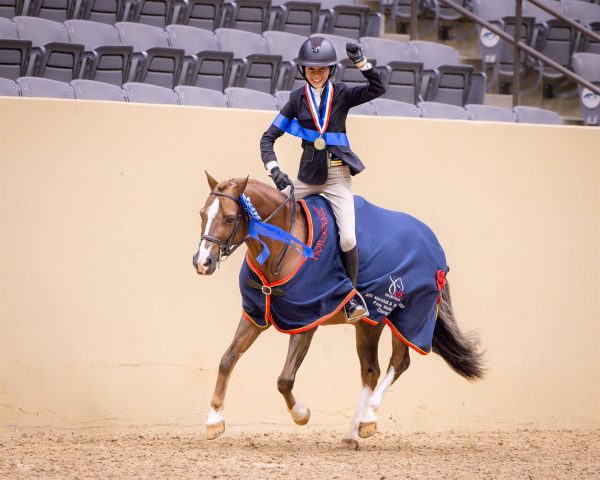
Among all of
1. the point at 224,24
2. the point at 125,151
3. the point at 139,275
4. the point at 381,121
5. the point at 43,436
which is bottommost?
the point at 43,436

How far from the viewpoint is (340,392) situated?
290 inches

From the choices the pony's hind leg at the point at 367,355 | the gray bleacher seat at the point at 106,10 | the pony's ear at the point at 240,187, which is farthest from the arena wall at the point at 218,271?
the gray bleacher seat at the point at 106,10

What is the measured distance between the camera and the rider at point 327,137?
19.2 ft

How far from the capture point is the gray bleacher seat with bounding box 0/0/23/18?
8.59 m

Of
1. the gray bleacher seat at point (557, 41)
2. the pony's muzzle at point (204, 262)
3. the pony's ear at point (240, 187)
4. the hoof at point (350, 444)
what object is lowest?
the hoof at point (350, 444)

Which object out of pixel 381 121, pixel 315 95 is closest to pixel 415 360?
pixel 381 121

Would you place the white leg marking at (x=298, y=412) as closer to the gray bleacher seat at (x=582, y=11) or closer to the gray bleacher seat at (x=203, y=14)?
the gray bleacher seat at (x=203, y=14)

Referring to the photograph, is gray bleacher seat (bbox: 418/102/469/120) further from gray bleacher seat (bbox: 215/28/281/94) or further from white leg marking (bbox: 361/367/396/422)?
white leg marking (bbox: 361/367/396/422)

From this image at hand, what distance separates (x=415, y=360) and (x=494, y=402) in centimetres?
72

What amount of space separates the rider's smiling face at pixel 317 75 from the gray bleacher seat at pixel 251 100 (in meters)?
2.07

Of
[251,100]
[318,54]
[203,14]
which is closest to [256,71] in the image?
[251,100]

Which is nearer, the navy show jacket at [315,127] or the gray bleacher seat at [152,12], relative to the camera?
the navy show jacket at [315,127]

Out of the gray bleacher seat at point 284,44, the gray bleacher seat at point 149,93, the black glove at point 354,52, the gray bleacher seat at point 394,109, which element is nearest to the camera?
the black glove at point 354,52

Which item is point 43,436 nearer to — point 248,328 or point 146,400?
point 146,400
